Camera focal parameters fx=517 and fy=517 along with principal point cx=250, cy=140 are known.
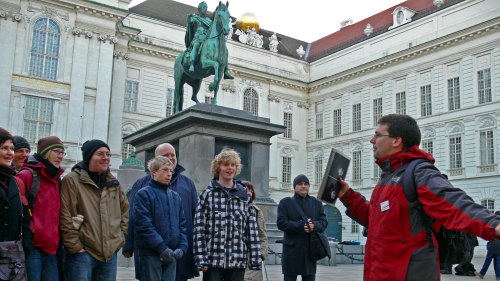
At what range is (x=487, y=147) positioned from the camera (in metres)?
31.5

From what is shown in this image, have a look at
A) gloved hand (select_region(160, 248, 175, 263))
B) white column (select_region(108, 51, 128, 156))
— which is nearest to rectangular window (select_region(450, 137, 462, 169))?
white column (select_region(108, 51, 128, 156))

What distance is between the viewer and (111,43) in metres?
33.5

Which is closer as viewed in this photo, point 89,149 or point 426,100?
point 89,149

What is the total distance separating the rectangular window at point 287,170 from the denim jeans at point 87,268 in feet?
127

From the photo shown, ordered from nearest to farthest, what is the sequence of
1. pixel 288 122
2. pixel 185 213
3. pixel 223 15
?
pixel 185 213
pixel 223 15
pixel 288 122

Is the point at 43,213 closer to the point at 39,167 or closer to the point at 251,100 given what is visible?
the point at 39,167

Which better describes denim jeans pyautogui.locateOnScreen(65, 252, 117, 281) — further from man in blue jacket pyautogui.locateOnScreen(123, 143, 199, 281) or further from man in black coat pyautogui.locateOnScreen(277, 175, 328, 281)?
man in black coat pyautogui.locateOnScreen(277, 175, 328, 281)

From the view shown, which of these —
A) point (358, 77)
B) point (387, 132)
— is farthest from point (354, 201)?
point (358, 77)

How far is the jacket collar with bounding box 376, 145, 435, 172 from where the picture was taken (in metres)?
3.37

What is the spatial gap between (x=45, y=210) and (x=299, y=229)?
121 inches

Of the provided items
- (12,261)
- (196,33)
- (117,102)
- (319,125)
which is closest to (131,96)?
(117,102)

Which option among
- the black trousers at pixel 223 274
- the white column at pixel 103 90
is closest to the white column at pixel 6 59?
the white column at pixel 103 90

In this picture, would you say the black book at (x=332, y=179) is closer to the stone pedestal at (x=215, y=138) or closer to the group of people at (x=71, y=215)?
the group of people at (x=71, y=215)

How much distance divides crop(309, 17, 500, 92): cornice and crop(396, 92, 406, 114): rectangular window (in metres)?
2.44
